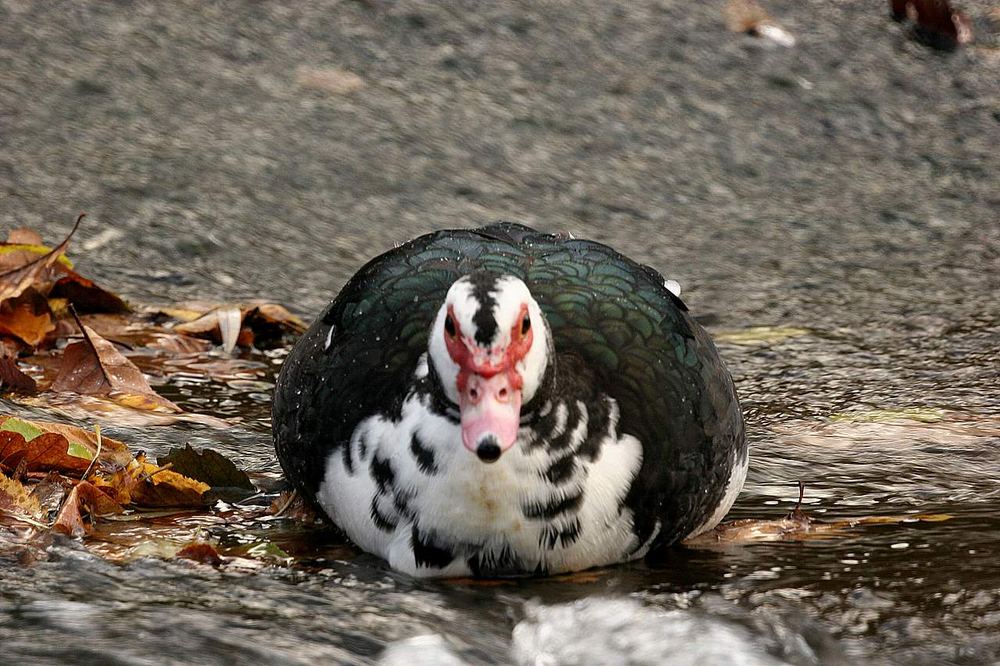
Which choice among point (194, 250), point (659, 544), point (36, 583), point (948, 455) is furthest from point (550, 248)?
point (194, 250)

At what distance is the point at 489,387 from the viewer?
11.1 ft

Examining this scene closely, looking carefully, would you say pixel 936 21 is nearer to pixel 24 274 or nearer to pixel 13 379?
pixel 24 274

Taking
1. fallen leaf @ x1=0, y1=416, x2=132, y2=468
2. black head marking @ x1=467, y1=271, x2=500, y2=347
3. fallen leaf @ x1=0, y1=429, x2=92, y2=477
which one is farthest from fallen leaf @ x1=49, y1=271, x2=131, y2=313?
black head marking @ x1=467, y1=271, x2=500, y2=347

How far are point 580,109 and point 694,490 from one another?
473 centimetres

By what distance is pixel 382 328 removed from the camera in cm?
403

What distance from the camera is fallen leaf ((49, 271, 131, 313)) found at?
19.2ft

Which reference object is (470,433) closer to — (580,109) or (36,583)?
(36,583)

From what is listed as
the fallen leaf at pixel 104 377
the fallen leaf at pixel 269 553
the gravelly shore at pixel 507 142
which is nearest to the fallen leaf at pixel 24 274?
the fallen leaf at pixel 104 377

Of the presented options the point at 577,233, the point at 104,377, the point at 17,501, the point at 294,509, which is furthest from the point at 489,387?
the point at 577,233

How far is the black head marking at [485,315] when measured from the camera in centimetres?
337

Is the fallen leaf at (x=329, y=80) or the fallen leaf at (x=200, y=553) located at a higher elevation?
the fallen leaf at (x=329, y=80)

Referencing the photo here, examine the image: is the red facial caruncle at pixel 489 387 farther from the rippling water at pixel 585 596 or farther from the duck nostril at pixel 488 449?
the rippling water at pixel 585 596

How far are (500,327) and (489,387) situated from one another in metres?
0.13

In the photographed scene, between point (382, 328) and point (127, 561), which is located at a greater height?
point (382, 328)
